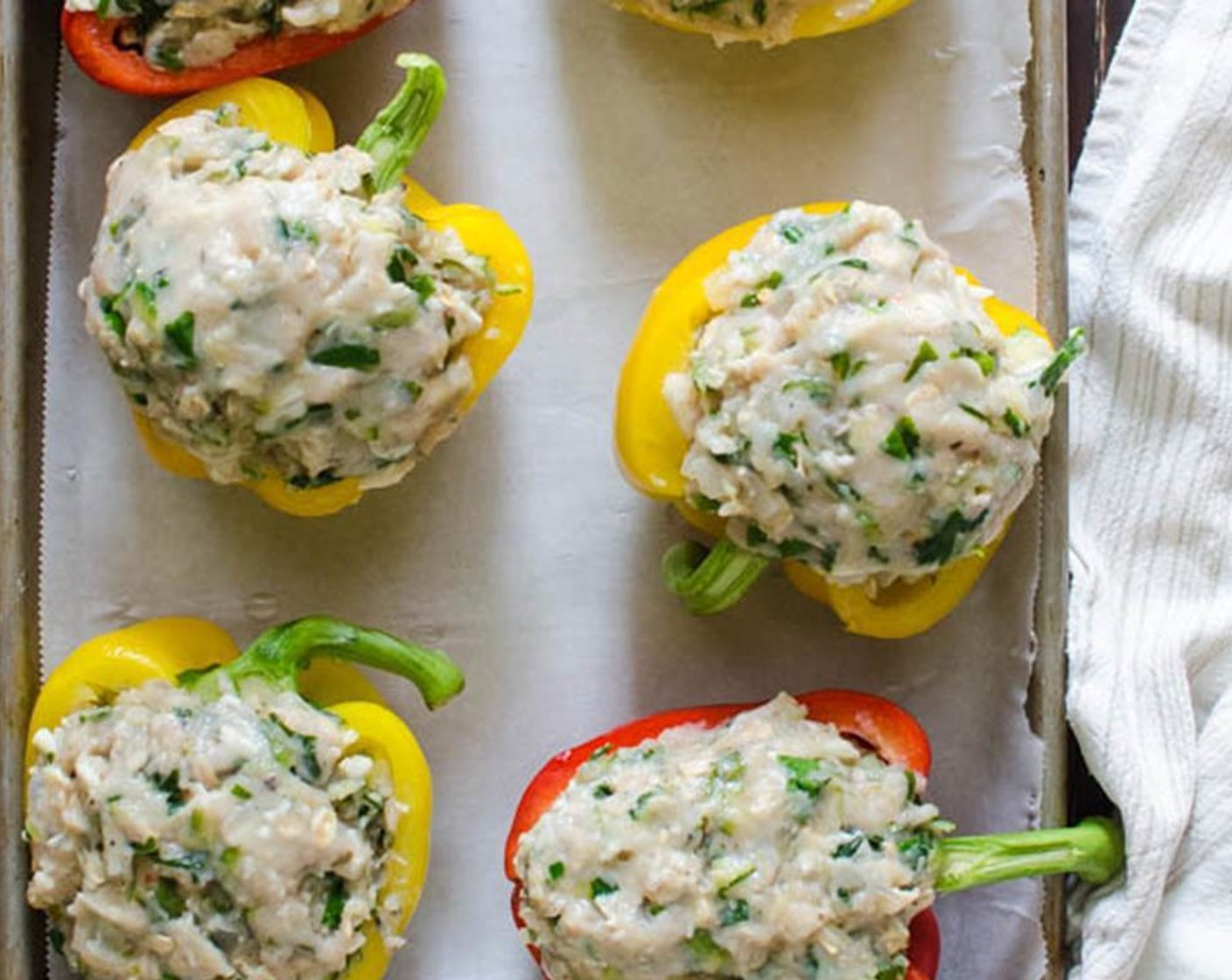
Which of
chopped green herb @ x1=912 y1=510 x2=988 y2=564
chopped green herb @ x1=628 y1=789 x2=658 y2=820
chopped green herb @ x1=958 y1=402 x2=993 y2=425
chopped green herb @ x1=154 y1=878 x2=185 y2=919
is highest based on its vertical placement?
chopped green herb @ x1=958 y1=402 x2=993 y2=425

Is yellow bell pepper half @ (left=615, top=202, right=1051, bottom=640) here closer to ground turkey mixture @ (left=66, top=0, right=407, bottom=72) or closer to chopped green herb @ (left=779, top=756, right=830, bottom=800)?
chopped green herb @ (left=779, top=756, right=830, bottom=800)

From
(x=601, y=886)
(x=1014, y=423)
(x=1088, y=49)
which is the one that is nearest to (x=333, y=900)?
(x=601, y=886)

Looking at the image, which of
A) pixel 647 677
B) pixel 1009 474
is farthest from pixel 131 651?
pixel 1009 474

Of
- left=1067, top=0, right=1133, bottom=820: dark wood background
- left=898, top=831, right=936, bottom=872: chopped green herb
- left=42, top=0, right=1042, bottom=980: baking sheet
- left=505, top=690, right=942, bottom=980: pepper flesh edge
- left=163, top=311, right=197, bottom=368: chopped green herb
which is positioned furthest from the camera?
left=1067, top=0, right=1133, bottom=820: dark wood background

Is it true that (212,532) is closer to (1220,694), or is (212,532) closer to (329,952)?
(329,952)

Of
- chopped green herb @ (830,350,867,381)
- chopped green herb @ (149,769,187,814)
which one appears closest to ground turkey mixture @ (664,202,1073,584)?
chopped green herb @ (830,350,867,381)

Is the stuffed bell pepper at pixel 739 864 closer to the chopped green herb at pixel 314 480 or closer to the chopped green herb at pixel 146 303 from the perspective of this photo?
the chopped green herb at pixel 314 480

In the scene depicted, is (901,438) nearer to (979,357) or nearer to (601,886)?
(979,357)
